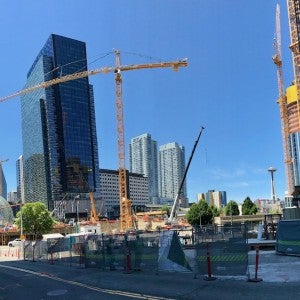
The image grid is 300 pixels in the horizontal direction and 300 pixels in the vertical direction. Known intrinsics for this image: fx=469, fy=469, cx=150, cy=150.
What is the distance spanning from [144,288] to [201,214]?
319ft

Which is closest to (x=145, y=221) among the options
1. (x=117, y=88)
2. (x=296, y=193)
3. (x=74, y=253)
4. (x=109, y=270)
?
(x=117, y=88)

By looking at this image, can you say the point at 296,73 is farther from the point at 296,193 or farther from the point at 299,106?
the point at 296,193

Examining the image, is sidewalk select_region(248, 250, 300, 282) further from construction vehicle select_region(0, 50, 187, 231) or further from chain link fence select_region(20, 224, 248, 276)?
construction vehicle select_region(0, 50, 187, 231)

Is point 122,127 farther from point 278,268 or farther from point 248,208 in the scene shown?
point 278,268

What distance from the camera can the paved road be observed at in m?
14.1

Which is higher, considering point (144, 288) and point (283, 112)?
point (283, 112)

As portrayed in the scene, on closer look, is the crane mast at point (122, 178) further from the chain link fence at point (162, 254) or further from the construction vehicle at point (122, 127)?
the chain link fence at point (162, 254)

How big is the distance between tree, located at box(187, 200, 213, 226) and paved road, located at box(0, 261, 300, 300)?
92632 mm

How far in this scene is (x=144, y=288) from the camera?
16125 mm

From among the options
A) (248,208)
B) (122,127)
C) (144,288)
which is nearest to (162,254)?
(144,288)

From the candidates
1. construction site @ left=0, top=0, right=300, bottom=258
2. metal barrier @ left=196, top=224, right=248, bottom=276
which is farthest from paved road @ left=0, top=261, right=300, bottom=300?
construction site @ left=0, top=0, right=300, bottom=258

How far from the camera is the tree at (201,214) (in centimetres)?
11250

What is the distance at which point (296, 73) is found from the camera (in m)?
123

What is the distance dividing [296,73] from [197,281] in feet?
377
